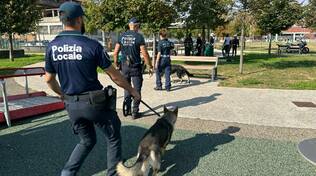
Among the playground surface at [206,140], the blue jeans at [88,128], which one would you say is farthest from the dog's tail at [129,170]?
the playground surface at [206,140]

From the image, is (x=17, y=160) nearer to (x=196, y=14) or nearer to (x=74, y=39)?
(x=74, y=39)

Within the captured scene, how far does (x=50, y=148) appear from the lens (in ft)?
15.6

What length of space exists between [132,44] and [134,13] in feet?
30.3

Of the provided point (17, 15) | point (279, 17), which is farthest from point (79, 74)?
point (279, 17)

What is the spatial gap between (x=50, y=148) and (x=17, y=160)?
54 centimetres

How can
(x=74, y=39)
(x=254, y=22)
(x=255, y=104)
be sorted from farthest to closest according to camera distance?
1. (x=254, y=22)
2. (x=255, y=104)
3. (x=74, y=39)

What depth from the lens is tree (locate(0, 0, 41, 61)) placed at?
1880cm

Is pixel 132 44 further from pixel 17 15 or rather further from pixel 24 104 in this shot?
pixel 17 15

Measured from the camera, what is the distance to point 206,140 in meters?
5.06

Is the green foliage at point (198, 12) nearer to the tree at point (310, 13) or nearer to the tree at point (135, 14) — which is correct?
the tree at point (135, 14)

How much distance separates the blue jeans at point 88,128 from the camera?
3.06m

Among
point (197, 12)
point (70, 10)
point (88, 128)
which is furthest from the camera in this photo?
point (197, 12)

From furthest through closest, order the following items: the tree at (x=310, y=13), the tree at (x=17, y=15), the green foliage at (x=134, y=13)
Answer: the tree at (x=17, y=15)
the tree at (x=310, y=13)
the green foliage at (x=134, y=13)

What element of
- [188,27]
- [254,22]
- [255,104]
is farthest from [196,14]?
[255,104]
